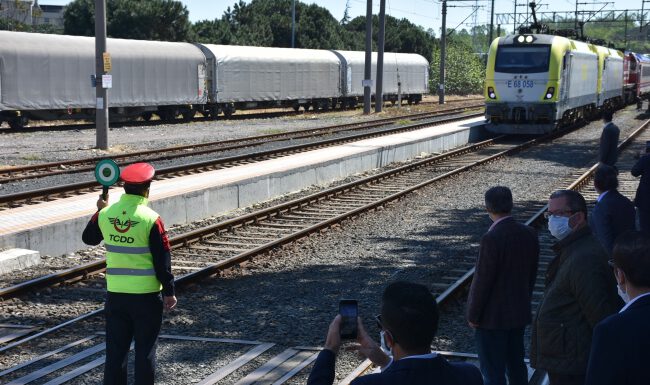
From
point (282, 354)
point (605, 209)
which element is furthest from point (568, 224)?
point (282, 354)

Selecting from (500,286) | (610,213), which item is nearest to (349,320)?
(500,286)

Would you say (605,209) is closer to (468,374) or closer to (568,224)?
(568,224)

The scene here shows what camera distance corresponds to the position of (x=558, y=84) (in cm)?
2761

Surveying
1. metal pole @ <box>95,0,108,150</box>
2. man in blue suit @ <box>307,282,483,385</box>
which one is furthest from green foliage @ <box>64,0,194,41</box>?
man in blue suit @ <box>307,282,483,385</box>

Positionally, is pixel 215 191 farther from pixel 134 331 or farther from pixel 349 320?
pixel 349 320

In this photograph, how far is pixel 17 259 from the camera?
10.7 m

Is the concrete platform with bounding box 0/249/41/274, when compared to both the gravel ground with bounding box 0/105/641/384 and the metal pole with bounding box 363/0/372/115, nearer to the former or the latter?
the gravel ground with bounding box 0/105/641/384

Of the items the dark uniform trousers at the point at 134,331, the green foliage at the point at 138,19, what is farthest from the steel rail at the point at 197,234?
the green foliage at the point at 138,19

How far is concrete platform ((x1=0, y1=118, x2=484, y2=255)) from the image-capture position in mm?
11797

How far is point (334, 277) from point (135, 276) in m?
4.92

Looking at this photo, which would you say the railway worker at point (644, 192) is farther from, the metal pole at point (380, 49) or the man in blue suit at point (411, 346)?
the metal pole at point (380, 49)

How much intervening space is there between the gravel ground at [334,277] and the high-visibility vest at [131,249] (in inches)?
51.4

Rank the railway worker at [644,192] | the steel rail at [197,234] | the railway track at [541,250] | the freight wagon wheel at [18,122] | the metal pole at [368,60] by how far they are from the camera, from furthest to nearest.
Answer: the metal pole at [368,60]
the freight wagon wheel at [18,122]
the railway worker at [644,192]
the steel rail at [197,234]
the railway track at [541,250]

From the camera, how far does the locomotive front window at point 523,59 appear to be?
27750mm
